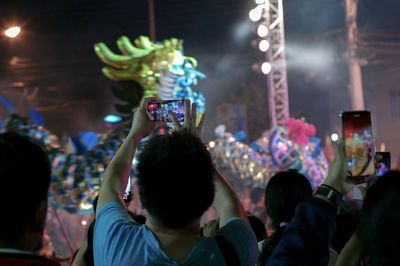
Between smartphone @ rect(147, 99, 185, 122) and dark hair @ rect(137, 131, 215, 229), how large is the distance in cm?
51

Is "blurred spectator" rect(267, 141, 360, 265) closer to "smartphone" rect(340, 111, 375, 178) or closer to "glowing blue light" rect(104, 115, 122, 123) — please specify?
"smartphone" rect(340, 111, 375, 178)

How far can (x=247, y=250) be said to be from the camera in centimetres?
134

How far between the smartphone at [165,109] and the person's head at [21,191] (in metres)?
0.73

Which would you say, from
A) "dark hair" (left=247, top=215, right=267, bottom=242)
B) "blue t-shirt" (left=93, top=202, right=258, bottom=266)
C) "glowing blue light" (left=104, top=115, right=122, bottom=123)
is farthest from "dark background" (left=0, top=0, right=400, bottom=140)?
"blue t-shirt" (left=93, top=202, right=258, bottom=266)

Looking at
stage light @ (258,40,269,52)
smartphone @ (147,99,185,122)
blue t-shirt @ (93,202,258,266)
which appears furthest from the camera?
stage light @ (258,40,269,52)

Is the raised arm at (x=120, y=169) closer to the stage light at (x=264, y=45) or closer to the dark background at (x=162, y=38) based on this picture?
the stage light at (x=264, y=45)

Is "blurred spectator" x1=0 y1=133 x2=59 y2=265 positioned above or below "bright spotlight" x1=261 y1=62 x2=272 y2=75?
below

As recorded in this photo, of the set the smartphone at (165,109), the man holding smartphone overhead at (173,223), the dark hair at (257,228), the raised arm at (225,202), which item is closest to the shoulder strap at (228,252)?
the man holding smartphone overhead at (173,223)

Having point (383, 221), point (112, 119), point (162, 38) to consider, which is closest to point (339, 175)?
point (383, 221)

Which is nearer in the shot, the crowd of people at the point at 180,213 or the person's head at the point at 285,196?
the crowd of people at the point at 180,213

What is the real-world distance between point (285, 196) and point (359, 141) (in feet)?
1.84

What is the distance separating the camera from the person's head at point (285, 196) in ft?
6.57

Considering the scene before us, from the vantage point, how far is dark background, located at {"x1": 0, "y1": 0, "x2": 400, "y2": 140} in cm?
1553

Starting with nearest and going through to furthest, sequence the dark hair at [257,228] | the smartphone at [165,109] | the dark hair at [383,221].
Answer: the dark hair at [383,221] < the smartphone at [165,109] < the dark hair at [257,228]
